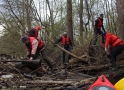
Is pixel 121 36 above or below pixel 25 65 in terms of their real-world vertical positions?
above

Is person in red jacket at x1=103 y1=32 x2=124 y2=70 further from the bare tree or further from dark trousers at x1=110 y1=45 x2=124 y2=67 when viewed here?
the bare tree

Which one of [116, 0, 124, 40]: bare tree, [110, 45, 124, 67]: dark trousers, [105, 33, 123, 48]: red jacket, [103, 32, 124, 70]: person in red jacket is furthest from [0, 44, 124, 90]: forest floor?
[116, 0, 124, 40]: bare tree

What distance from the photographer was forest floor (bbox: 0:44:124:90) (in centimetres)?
545

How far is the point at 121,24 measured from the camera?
29.5 ft

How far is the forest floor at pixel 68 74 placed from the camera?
5445 mm

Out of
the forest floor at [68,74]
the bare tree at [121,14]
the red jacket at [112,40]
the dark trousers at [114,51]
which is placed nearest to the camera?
the forest floor at [68,74]

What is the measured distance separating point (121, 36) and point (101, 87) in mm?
5742

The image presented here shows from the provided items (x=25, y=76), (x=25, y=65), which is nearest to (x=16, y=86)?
(x=25, y=76)

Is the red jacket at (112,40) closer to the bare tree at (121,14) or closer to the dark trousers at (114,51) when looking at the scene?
the dark trousers at (114,51)

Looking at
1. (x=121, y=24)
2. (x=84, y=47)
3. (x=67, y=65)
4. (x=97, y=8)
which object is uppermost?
(x=97, y=8)

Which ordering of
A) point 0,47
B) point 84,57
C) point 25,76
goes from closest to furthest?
point 25,76
point 84,57
point 0,47

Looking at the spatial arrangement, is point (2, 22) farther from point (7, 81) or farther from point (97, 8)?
point (7, 81)

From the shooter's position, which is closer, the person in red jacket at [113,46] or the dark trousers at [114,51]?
the person in red jacket at [113,46]

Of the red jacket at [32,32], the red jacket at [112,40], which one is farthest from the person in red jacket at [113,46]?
the red jacket at [32,32]
